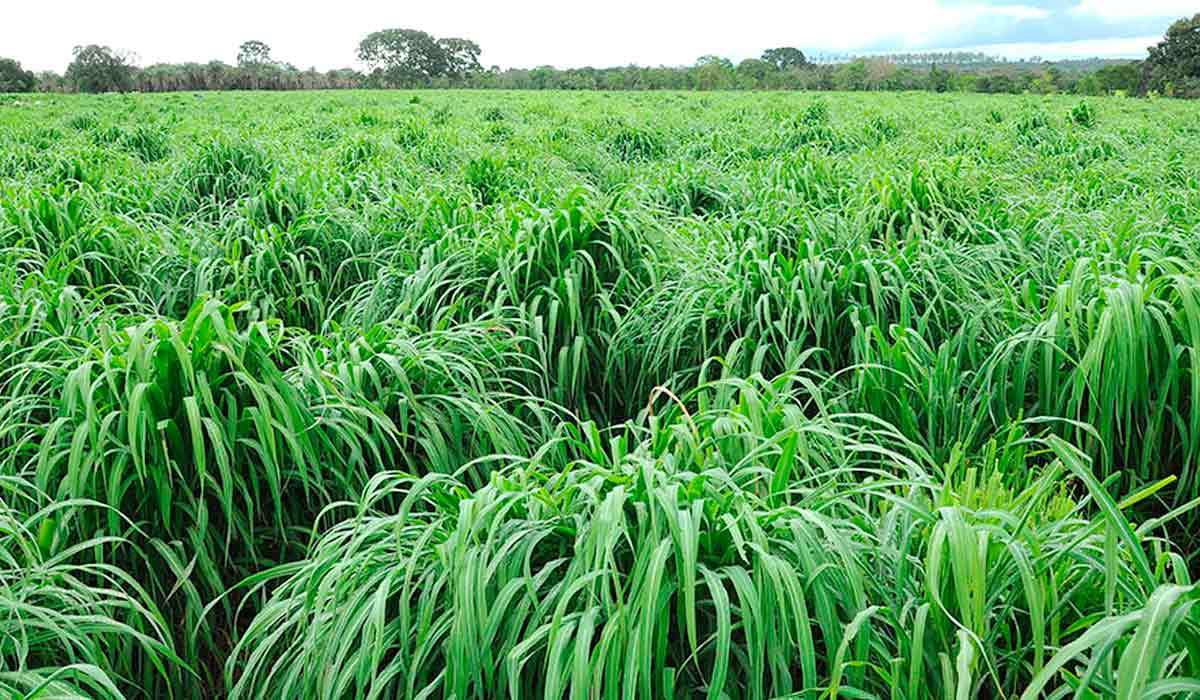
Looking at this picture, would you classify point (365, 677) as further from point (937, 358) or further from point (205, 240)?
point (205, 240)

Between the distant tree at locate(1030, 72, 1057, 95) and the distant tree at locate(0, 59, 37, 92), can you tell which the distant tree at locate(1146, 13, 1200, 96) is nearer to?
the distant tree at locate(1030, 72, 1057, 95)

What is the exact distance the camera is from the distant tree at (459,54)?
6406cm

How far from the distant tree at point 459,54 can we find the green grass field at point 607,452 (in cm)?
6333

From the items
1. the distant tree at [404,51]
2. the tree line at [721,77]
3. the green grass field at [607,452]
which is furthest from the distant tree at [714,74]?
the green grass field at [607,452]

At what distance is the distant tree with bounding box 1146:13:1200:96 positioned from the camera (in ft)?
108

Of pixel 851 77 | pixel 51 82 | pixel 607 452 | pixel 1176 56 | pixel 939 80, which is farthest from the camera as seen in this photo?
pixel 851 77

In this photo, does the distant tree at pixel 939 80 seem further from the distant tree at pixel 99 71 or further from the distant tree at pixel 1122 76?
the distant tree at pixel 99 71

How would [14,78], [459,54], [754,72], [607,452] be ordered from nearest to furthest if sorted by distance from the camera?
[607,452], [14,78], [754,72], [459,54]

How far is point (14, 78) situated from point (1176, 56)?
40808 millimetres

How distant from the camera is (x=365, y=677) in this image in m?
1.46

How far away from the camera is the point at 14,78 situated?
28.3m

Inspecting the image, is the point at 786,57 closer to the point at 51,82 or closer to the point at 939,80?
the point at 939,80

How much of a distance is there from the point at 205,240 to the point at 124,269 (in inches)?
16.8

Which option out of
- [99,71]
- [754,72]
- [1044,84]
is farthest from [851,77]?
[99,71]
